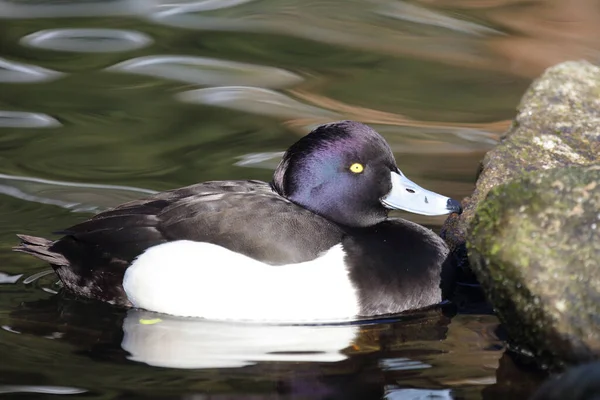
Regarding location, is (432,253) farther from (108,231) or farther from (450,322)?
(108,231)

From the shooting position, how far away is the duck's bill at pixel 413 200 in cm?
557

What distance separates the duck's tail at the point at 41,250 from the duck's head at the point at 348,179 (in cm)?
109

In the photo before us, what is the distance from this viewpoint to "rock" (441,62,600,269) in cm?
591

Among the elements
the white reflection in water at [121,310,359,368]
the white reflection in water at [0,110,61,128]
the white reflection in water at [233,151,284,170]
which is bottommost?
the white reflection in water at [121,310,359,368]

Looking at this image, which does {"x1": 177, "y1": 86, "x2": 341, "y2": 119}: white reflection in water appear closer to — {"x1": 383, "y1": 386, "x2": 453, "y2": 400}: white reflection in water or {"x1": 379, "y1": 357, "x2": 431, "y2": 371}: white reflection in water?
{"x1": 379, "y1": 357, "x2": 431, "y2": 371}: white reflection in water

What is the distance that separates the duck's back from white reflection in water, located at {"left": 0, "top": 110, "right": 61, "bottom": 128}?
2.61m

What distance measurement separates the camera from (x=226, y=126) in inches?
321

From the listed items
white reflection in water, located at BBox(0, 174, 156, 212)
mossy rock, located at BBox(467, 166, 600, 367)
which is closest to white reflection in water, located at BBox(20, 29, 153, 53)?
white reflection in water, located at BBox(0, 174, 156, 212)

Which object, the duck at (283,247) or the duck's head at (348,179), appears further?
the duck's head at (348,179)

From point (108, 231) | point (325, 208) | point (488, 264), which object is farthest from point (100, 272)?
point (488, 264)

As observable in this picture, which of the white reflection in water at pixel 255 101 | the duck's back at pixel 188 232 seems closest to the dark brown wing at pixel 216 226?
the duck's back at pixel 188 232

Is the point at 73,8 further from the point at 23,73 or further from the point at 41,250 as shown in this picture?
the point at 41,250

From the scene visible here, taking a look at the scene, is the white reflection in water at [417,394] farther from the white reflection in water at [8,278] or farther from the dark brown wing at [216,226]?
the white reflection in water at [8,278]

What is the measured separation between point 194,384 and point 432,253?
158cm
